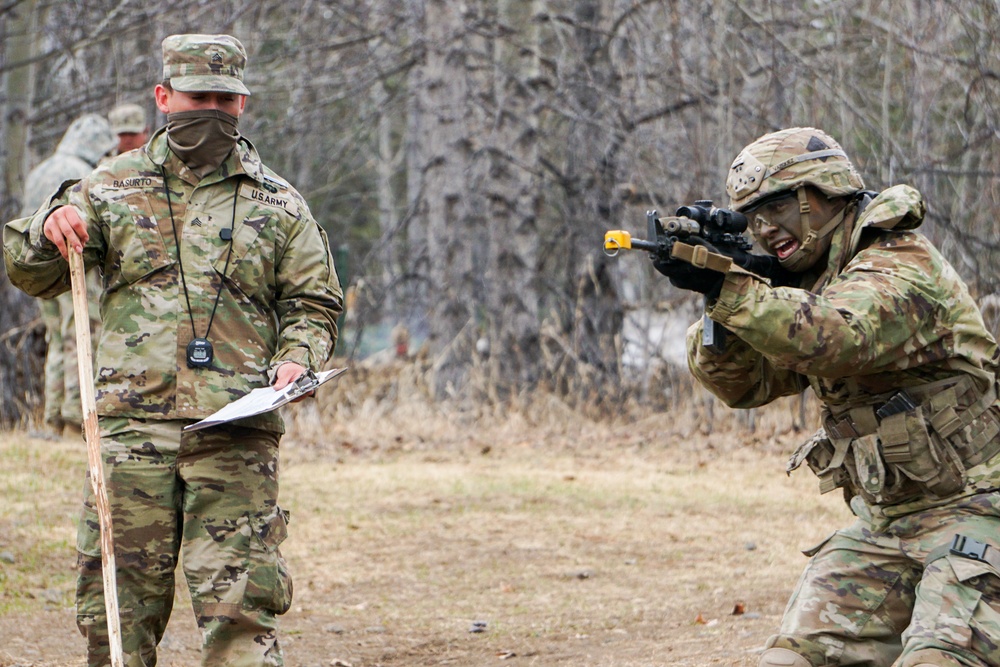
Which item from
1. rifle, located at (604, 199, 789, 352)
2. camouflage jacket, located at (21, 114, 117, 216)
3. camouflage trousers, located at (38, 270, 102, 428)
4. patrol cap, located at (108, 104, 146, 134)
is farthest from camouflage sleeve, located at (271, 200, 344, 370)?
camouflage jacket, located at (21, 114, 117, 216)

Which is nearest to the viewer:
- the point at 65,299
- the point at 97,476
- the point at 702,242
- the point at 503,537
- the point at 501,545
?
the point at 702,242

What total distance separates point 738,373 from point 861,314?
0.67 m

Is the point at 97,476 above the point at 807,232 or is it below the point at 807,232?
below

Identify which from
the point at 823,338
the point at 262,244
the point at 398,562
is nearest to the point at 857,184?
the point at 823,338

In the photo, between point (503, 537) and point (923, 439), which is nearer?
point (923, 439)

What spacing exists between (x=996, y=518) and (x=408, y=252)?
12.5 m

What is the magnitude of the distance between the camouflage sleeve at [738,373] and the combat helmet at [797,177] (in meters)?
0.32

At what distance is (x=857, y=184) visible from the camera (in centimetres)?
391

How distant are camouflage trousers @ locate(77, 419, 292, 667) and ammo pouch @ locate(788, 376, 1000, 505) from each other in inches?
71.9

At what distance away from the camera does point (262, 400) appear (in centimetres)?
372

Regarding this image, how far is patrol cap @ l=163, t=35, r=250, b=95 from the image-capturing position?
396 centimetres

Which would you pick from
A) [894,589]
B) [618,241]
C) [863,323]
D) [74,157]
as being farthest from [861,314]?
[74,157]

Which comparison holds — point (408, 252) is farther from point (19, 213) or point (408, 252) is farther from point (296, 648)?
point (296, 648)

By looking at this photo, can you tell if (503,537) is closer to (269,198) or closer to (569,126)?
(269,198)
